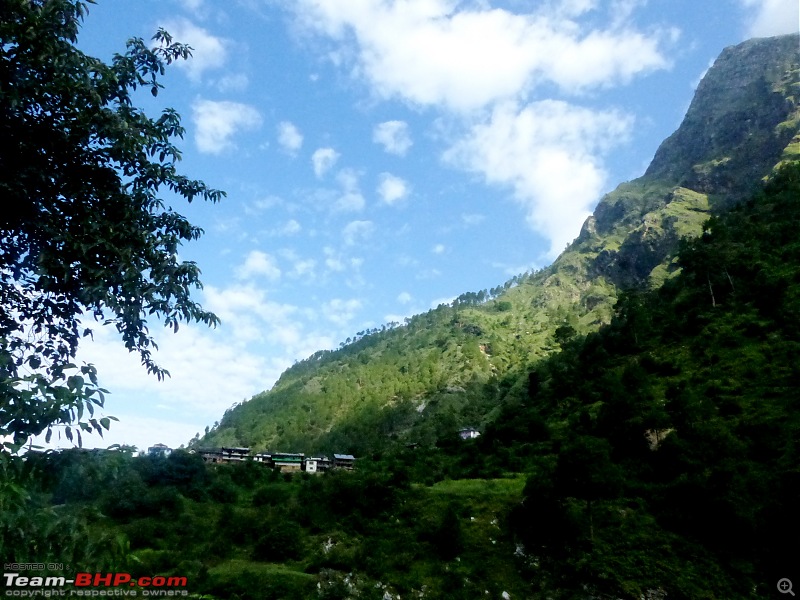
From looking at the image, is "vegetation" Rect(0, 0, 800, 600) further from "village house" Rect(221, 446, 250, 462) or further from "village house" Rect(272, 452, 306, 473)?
"village house" Rect(221, 446, 250, 462)

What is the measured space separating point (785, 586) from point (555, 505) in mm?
11183

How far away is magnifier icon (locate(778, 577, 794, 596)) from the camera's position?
24.2m

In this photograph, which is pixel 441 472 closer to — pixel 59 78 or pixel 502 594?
pixel 502 594

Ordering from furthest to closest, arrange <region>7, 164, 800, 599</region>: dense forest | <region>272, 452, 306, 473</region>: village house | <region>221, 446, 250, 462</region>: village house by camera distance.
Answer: <region>221, 446, 250, 462</region>: village house < <region>272, 452, 306, 473</region>: village house < <region>7, 164, 800, 599</region>: dense forest

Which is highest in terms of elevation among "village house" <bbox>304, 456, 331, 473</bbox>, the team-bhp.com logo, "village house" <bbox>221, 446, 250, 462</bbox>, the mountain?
the mountain

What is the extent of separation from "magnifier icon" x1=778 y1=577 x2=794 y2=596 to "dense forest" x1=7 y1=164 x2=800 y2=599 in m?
0.57

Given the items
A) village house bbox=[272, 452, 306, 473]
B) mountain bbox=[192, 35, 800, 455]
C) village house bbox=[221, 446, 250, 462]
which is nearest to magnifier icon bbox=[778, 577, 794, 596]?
village house bbox=[272, 452, 306, 473]

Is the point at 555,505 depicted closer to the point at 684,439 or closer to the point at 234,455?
the point at 684,439

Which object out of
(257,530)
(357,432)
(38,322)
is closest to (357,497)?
(257,530)

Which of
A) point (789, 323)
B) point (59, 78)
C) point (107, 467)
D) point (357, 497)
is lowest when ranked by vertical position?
point (357, 497)

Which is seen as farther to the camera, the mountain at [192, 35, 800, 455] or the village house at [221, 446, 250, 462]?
the mountain at [192, 35, 800, 455]

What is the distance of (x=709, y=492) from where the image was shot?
1159 inches

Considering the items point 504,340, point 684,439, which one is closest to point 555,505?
point 684,439

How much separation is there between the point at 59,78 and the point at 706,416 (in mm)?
46850
